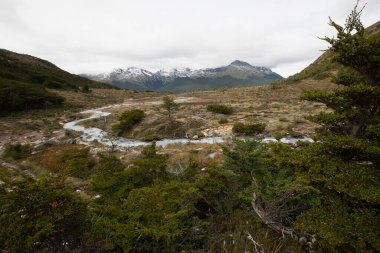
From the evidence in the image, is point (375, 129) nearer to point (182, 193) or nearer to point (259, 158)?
point (259, 158)

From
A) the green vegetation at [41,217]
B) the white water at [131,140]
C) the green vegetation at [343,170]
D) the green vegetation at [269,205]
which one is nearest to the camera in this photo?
the green vegetation at [41,217]

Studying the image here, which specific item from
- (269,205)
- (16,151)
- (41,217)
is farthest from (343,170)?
(16,151)

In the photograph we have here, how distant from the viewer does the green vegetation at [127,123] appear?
34.0m

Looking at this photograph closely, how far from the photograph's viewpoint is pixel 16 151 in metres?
26.2

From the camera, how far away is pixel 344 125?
786 cm

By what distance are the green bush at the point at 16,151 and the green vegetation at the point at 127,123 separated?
9764 millimetres

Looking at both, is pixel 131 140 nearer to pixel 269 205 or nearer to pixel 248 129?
pixel 248 129

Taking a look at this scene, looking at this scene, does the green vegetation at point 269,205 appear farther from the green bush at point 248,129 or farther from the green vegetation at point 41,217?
the green bush at point 248,129

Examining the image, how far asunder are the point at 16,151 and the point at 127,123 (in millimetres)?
12311

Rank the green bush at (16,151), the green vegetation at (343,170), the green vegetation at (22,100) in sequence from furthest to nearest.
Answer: the green vegetation at (22,100)
the green bush at (16,151)
the green vegetation at (343,170)

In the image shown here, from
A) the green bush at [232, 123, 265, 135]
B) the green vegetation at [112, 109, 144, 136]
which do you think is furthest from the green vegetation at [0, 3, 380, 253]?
the green vegetation at [112, 109, 144, 136]

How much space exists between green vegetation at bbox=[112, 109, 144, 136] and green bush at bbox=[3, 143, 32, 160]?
9.76 meters

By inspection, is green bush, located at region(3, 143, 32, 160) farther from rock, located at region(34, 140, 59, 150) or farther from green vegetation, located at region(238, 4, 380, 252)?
green vegetation, located at region(238, 4, 380, 252)

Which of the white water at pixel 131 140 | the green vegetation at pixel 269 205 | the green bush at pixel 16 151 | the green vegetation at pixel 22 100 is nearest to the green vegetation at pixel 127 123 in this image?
the white water at pixel 131 140
